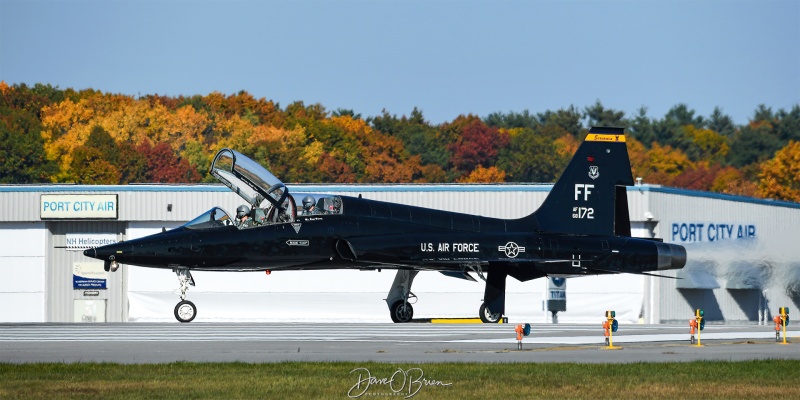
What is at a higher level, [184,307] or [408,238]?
[408,238]

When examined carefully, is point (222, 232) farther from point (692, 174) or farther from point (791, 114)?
point (791, 114)

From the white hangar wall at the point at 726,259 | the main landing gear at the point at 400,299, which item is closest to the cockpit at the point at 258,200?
the main landing gear at the point at 400,299

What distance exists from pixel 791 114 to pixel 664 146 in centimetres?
1557

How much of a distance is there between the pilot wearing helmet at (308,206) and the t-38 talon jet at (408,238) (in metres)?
0.02

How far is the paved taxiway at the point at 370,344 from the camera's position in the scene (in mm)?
20016

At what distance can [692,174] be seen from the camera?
386 ft

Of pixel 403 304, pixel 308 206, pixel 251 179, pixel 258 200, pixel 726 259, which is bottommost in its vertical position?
pixel 403 304

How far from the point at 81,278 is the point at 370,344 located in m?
21.2

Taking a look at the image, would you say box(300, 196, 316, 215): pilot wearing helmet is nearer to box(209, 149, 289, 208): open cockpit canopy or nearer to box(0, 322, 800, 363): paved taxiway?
box(209, 149, 289, 208): open cockpit canopy

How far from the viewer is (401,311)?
95.9 feet

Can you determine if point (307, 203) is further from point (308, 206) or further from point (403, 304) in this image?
point (403, 304)

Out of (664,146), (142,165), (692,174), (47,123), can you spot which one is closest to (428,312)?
(142,165)

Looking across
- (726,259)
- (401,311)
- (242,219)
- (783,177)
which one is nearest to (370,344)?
(242,219)

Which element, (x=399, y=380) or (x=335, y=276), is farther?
(x=335, y=276)
